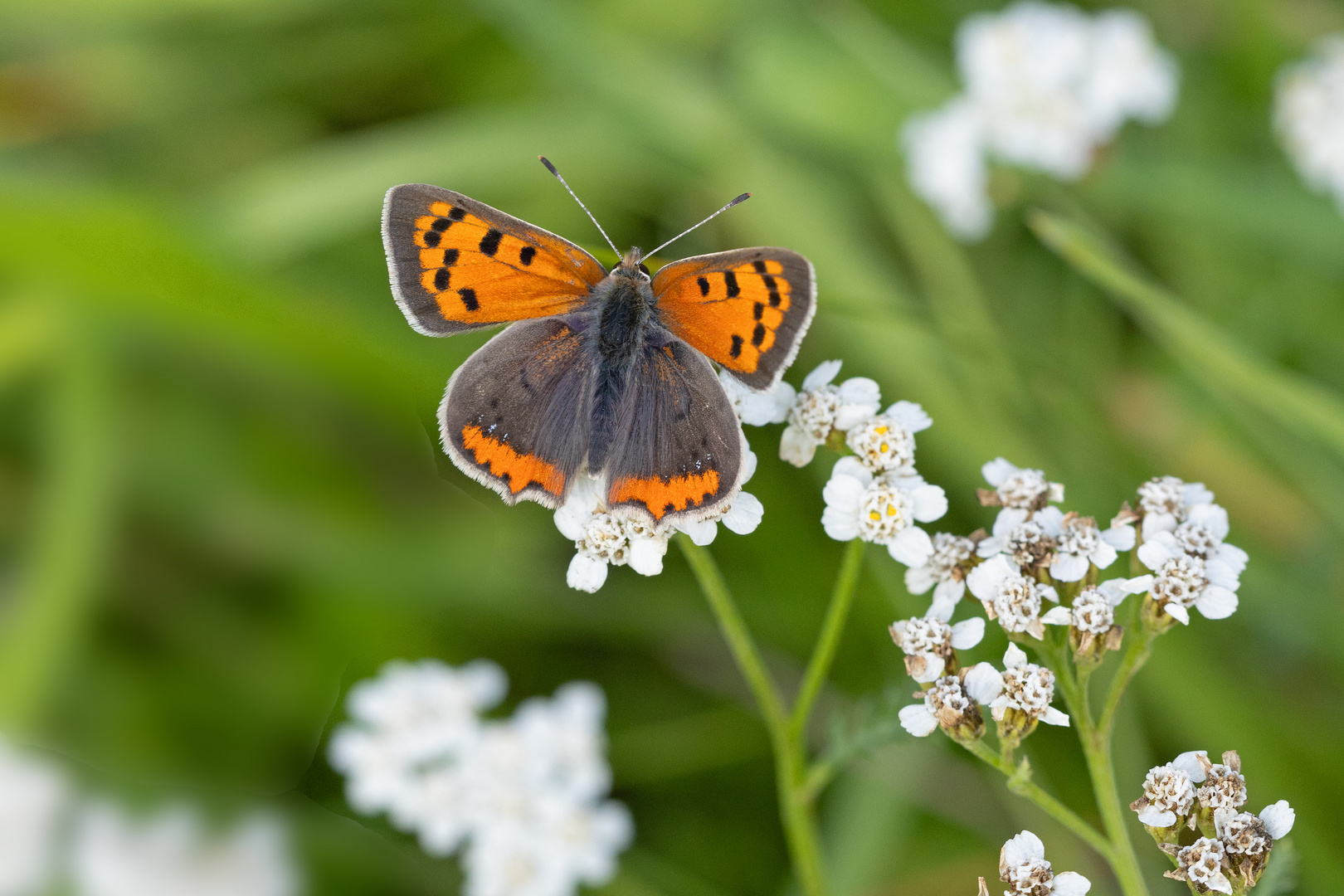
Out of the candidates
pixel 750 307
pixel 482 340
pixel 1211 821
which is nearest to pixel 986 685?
pixel 1211 821

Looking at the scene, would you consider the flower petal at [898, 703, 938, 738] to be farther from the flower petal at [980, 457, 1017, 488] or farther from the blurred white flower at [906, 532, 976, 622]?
the flower petal at [980, 457, 1017, 488]

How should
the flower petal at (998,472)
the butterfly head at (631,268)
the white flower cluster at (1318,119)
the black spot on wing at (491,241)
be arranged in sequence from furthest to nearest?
1. the white flower cluster at (1318,119)
2. the butterfly head at (631,268)
3. the black spot on wing at (491,241)
4. the flower petal at (998,472)

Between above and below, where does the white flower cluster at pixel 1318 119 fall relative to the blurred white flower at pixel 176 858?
above

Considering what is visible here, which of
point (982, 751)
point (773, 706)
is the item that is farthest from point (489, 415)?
point (982, 751)

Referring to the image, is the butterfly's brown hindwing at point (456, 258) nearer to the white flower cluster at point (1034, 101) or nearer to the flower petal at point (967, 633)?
the flower petal at point (967, 633)

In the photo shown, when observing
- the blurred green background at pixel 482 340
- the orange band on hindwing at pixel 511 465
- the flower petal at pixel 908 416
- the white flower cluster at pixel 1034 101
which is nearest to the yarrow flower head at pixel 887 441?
the flower petal at pixel 908 416

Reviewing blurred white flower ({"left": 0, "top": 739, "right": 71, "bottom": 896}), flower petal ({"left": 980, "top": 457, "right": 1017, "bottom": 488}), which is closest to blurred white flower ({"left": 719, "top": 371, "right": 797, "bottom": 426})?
flower petal ({"left": 980, "top": 457, "right": 1017, "bottom": 488})
